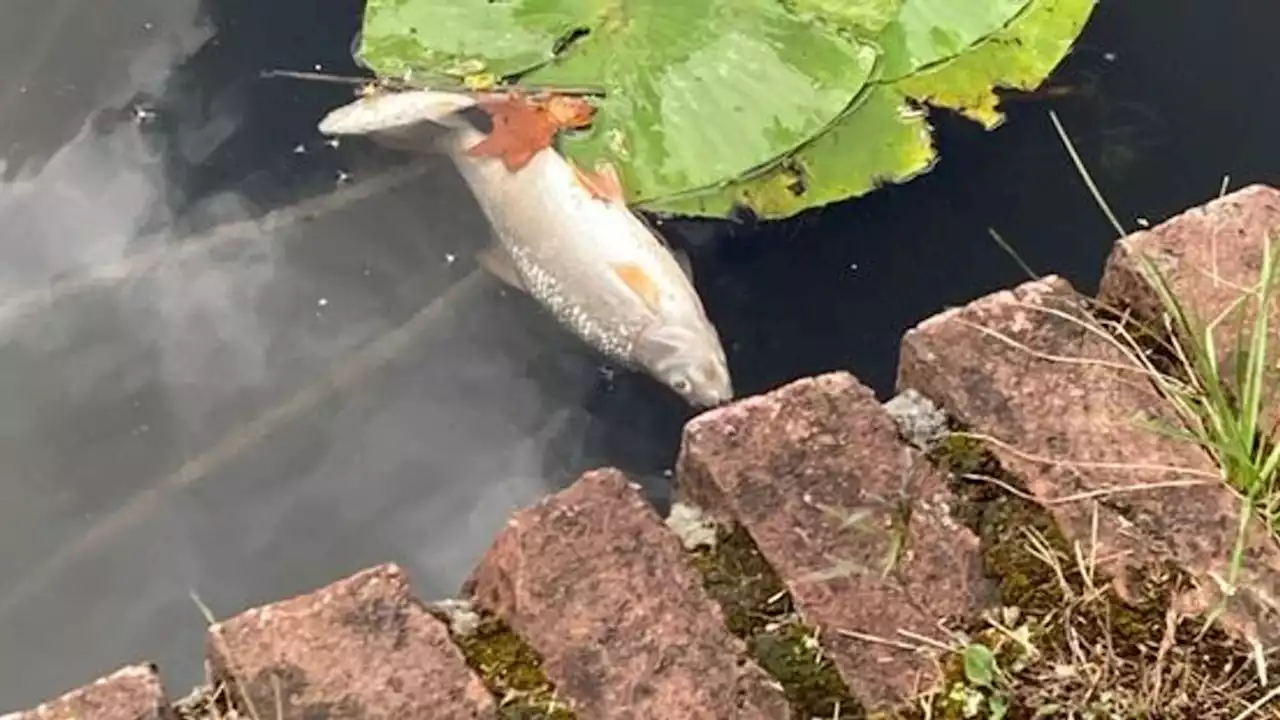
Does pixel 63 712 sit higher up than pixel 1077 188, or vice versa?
pixel 63 712

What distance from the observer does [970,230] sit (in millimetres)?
2484

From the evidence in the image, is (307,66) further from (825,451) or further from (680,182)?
(825,451)

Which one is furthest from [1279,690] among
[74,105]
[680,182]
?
[74,105]

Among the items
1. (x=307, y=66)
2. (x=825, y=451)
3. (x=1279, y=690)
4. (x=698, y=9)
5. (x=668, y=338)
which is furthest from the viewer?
(x=307, y=66)

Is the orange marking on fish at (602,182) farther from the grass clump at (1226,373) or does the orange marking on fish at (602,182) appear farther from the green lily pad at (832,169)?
the grass clump at (1226,373)

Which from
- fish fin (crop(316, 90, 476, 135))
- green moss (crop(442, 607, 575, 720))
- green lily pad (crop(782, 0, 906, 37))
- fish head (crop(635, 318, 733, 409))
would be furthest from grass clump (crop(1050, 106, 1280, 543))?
fish fin (crop(316, 90, 476, 135))

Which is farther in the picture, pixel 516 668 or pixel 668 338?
pixel 668 338

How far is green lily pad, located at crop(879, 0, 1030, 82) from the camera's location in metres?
2.38

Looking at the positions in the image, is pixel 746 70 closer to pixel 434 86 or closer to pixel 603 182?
pixel 603 182

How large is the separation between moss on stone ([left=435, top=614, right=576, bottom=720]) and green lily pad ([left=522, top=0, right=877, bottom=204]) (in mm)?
1073

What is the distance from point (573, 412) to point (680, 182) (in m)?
0.41

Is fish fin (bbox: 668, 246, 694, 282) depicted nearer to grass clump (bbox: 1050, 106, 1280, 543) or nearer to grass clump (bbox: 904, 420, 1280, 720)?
grass clump (bbox: 1050, 106, 1280, 543)

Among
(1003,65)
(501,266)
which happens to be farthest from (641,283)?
(1003,65)

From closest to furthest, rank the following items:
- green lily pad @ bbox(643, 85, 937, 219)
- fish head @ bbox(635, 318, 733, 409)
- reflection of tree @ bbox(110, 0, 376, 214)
Result: fish head @ bbox(635, 318, 733, 409) < green lily pad @ bbox(643, 85, 937, 219) < reflection of tree @ bbox(110, 0, 376, 214)
